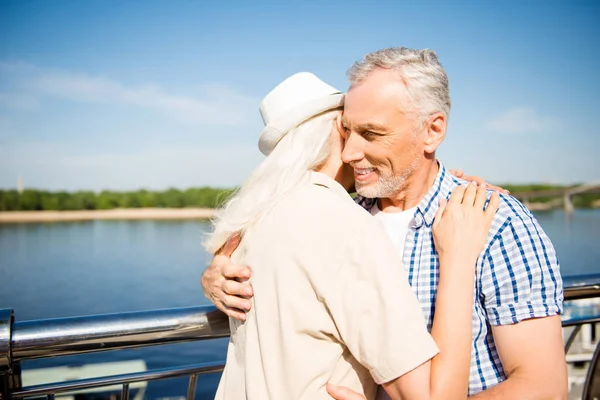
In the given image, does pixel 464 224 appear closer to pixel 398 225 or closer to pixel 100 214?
pixel 398 225

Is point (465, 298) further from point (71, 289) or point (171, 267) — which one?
point (171, 267)

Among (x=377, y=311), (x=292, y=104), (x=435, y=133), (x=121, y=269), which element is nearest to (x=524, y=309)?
(x=377, y=311)

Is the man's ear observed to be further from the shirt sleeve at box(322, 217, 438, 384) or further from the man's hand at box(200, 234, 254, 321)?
the man's hand at box(200, 234, 254, 321)

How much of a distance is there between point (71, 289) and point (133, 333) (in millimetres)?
47664

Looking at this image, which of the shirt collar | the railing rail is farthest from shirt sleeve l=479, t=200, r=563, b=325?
the railing rail

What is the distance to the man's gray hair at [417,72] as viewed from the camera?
1.67 metres

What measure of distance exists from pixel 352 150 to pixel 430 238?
0.41 m

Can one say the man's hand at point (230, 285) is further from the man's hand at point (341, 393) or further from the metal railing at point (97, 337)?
the man's hand at point (341, 393)

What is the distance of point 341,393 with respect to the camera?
4.29 feet

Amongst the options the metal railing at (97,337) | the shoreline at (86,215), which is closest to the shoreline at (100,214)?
the shoreline at (86,215)

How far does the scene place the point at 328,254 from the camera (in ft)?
4.09

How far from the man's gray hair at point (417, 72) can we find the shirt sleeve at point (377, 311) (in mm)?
664

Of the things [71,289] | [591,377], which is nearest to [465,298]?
[591,377]

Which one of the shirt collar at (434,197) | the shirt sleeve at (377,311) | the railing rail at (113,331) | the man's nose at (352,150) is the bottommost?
the railing rail at (113,331)
